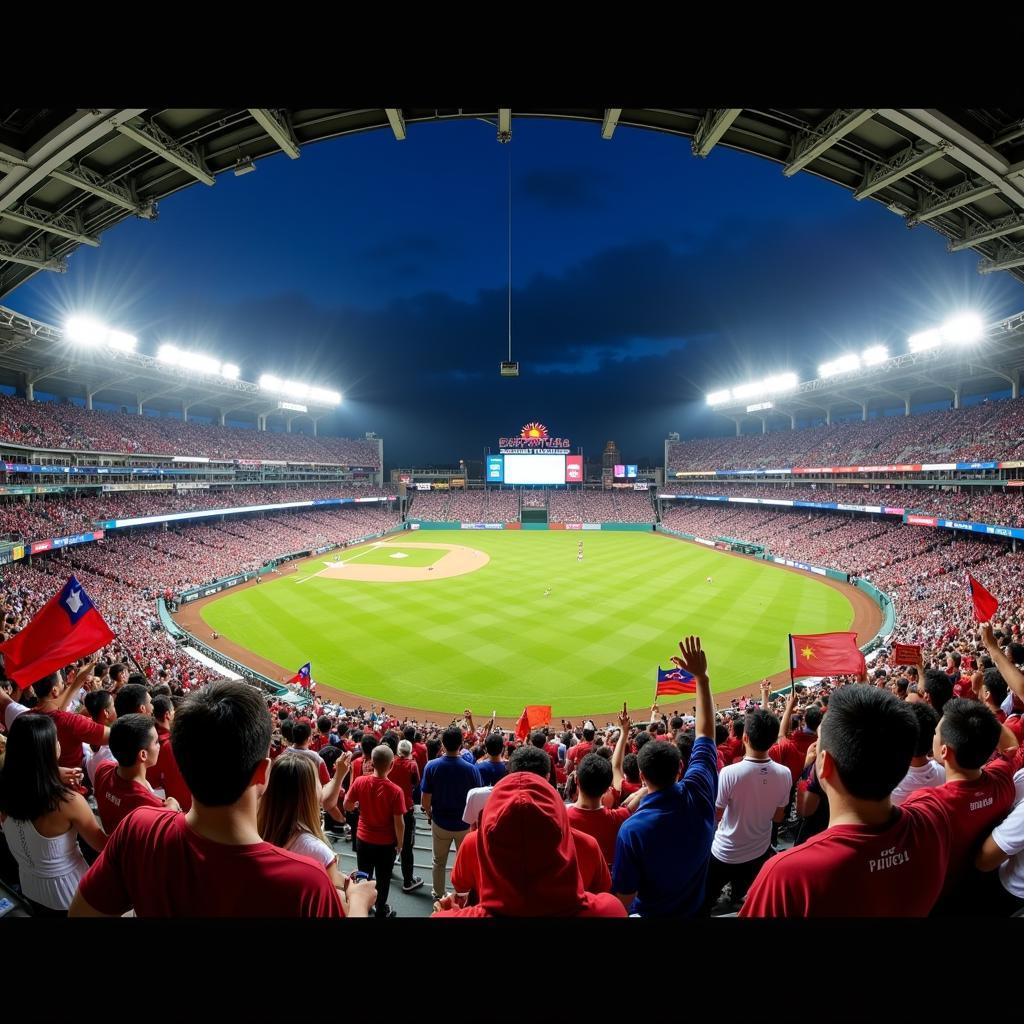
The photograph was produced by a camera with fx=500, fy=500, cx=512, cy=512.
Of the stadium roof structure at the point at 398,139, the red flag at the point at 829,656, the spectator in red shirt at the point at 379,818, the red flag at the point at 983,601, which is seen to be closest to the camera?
the spectator in red shirt at the point at 379,818

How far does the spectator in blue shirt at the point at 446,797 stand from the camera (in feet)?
18.7

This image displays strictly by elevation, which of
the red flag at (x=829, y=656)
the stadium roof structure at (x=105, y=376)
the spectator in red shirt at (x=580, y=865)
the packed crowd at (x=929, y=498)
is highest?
the stadium roof structure at (x=105, y=376)

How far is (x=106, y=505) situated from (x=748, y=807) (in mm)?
48301

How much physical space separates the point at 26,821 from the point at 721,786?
522 centimetres

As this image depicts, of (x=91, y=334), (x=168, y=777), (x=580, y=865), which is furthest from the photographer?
(x=91, y=334)

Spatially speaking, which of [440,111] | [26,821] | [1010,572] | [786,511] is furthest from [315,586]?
[786,511]

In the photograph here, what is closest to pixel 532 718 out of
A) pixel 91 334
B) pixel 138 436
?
pixel 91 334

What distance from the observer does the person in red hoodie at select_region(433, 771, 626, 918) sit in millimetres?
1951

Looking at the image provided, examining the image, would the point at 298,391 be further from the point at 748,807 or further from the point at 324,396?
the point at 748,807

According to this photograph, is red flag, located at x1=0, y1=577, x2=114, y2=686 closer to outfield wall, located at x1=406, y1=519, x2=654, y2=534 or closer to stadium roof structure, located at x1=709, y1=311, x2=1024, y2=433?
stadium roof structure, located at x1=709, y1=311, x2=1024, y2=433

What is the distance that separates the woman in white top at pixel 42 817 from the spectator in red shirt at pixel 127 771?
0.32 metres

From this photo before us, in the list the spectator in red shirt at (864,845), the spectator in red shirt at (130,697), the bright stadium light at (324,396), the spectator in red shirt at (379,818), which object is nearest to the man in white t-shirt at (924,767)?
the spectator in red shirt at (864,845)

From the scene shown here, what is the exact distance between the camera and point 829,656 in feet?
38.2

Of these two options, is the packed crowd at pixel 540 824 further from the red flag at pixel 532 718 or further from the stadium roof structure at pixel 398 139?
the stadium roof structure at pixel 398 139
